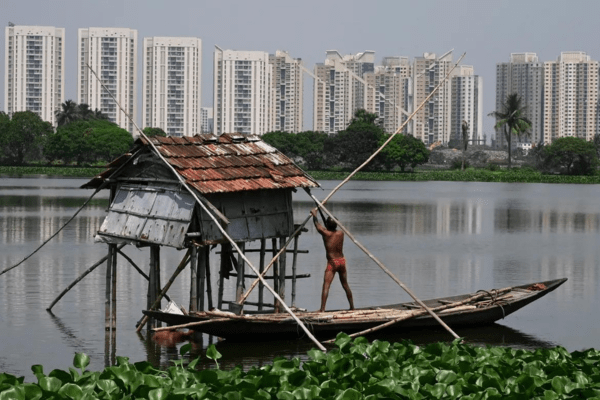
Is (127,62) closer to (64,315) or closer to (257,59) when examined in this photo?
(257,59)

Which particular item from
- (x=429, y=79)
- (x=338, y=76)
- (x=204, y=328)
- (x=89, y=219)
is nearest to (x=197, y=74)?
(x=338, y=76)

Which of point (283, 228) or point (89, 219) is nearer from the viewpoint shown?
point (283, 228)

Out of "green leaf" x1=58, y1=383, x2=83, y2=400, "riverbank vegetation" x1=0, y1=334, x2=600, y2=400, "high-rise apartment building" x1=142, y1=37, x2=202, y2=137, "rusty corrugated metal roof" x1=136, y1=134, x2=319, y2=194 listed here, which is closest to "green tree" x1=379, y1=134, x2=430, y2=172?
"high-rise apartment building" x1=142, y1=37, x2=202, y2=137

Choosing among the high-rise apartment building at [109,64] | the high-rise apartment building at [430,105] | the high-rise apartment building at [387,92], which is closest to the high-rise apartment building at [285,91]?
the high-rise apartment building at [387,92]

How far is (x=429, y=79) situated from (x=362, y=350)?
179 m

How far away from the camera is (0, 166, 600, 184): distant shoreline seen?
101000 mm

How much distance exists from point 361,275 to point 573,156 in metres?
88.4

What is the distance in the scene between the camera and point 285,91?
7151 inches

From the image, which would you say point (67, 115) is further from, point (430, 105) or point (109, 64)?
point (430, 105)

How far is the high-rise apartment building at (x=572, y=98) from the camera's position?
7594 inches

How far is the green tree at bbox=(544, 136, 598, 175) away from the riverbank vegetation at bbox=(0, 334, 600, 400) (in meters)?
102

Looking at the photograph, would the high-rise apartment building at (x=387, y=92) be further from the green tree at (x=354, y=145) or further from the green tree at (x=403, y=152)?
the green tree at (x=354, y=145)

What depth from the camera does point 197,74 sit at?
174125mm

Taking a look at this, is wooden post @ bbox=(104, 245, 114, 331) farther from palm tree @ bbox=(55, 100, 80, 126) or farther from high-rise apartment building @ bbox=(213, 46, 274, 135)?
high-rise apartment building @ bbox=(213, 46, 274, 135)
